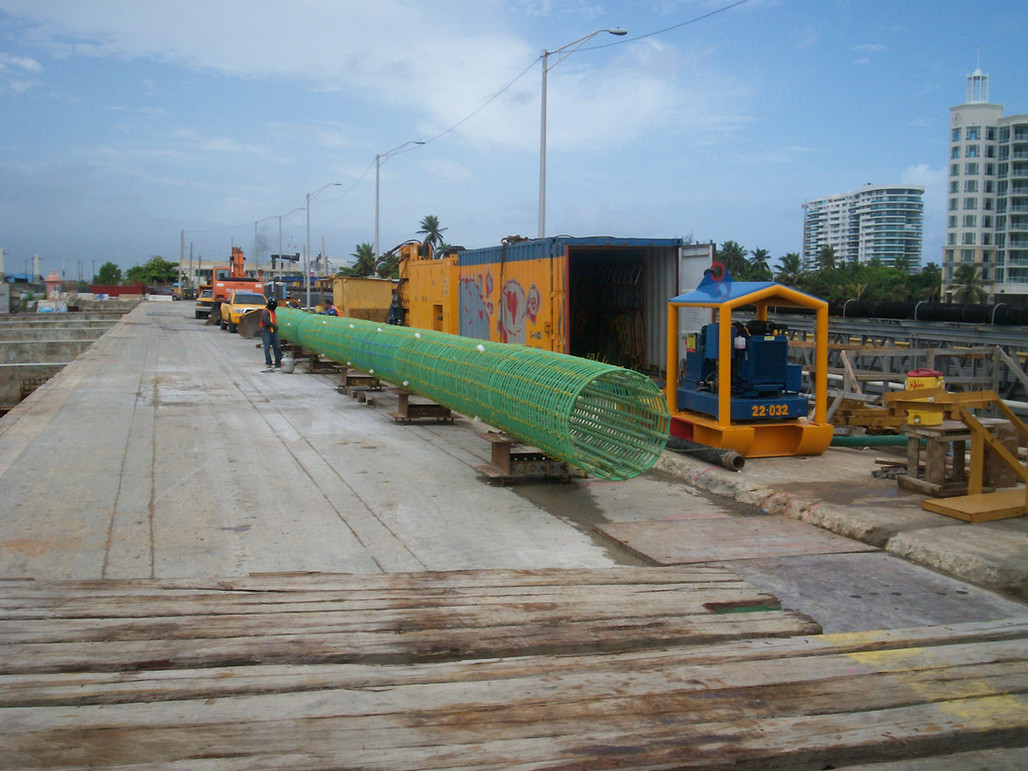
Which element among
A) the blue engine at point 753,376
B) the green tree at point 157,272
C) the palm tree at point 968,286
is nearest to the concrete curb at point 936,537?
the blue engine at point 753,376

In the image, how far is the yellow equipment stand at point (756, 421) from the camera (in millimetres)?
10219

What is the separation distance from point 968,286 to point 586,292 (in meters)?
76.5

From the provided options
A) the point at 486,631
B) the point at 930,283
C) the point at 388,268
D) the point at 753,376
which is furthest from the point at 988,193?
the point at 486,631

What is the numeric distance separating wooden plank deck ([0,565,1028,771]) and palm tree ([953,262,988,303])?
8681cm

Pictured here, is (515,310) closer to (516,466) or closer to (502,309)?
(502,309)

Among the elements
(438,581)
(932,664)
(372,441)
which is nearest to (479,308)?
(372,441)

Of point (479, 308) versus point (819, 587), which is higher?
point (479, 308)

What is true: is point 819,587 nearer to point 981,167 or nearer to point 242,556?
point 242,556

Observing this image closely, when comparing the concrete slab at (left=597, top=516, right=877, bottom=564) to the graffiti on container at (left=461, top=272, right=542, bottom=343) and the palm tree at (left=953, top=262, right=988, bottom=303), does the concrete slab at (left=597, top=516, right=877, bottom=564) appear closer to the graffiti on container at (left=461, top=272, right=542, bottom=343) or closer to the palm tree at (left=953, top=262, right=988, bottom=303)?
the graffiti on container at (left=461, top=272, right=542, bottom=343)

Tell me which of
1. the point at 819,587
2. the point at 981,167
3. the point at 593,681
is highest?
the point at 981,167

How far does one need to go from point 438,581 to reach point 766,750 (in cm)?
244

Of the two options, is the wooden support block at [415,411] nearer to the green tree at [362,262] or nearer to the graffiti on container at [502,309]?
the graffiti on container at [502,309]

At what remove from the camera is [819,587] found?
6.34 meters

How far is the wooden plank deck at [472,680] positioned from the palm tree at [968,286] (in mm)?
86809
